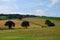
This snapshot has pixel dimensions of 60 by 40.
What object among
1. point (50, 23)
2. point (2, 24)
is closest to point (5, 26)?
point (2, 24)

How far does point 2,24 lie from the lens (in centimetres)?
10894

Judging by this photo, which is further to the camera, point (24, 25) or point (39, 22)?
point (39, 22)

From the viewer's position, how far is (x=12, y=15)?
156m

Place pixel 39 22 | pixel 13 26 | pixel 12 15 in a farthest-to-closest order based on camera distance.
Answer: pixel 12 15 → pixel 39 22 → pixel 13 26

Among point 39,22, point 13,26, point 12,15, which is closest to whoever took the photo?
point 13,26

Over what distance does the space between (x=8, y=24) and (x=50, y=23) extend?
31.0 meters

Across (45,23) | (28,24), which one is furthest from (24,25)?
(45,23)

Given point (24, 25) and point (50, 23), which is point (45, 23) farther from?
point (24, 25)

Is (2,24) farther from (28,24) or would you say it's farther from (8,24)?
(28,24)

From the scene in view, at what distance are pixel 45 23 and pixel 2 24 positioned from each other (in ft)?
96.5

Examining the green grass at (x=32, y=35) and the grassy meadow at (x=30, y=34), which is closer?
the green grass at (x=32, y=35)

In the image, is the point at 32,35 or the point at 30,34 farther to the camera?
the point at 30,34

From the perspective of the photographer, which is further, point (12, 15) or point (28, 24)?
point (12, 15)

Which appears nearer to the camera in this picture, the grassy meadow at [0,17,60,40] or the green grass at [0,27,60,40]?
the green grass at [0,27,60,40]
